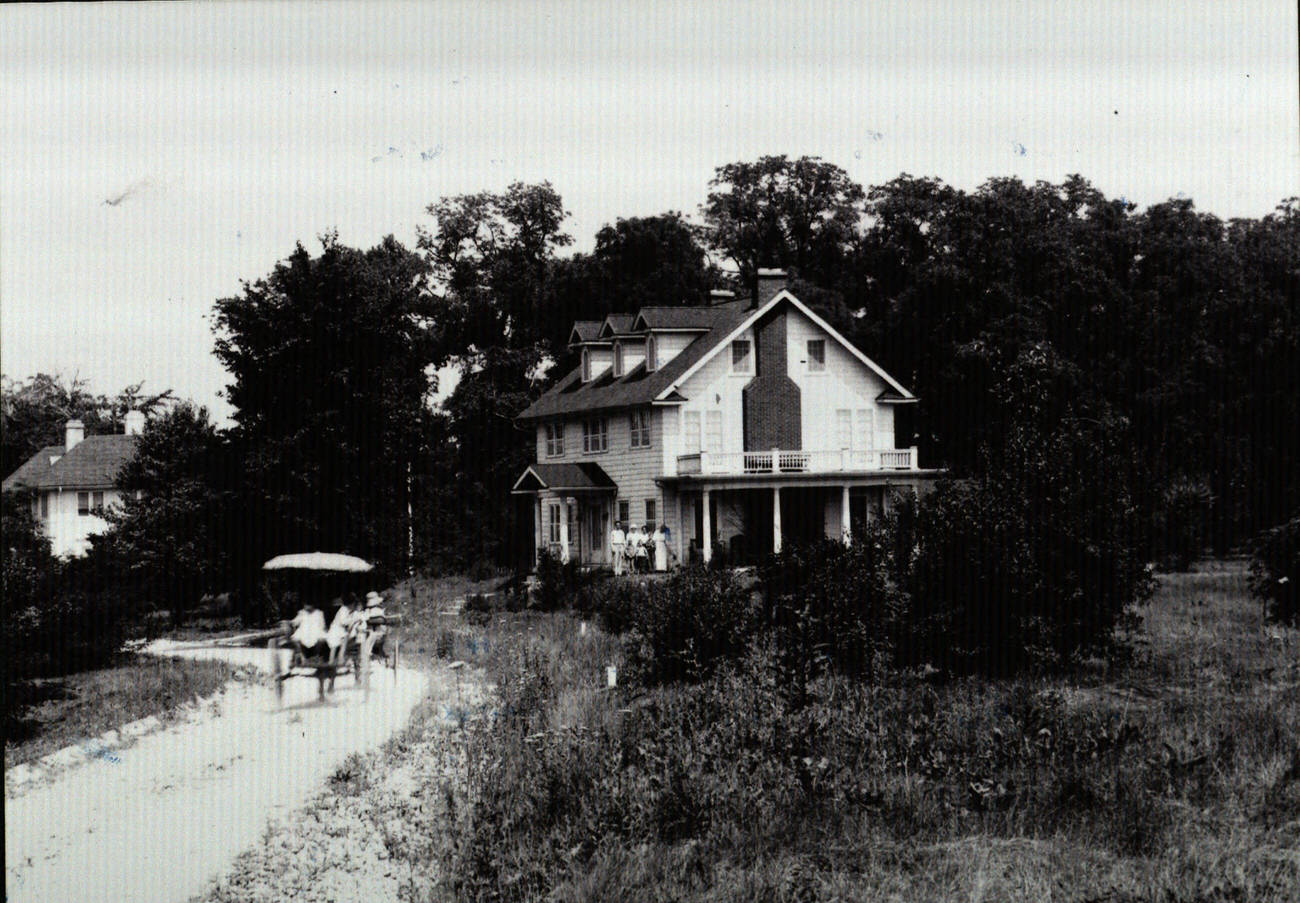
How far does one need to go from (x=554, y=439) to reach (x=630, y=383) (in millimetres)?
4711

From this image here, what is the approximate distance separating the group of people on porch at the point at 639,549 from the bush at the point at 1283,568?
916 cm

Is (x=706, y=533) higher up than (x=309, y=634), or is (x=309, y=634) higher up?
(x=309, y=634)

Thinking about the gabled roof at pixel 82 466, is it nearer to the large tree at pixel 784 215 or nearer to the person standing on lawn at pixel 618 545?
the large tree at pixel 784 215

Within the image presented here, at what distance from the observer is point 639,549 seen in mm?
20984

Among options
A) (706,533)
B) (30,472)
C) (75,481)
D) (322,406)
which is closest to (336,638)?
(322,406)

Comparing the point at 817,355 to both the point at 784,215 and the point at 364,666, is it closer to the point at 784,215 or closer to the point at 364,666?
the point at 784,215

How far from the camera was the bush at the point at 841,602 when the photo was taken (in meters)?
14.8

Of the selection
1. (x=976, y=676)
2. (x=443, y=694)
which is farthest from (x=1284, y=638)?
(x=443, y=694)

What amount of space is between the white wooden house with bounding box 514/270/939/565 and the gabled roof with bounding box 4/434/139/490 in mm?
5348

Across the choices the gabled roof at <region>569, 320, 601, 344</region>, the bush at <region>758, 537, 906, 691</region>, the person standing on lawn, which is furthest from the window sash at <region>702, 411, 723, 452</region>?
the bush at <region>758, 537, 906, 691</region>

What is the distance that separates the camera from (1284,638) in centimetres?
1727

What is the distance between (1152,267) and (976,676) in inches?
933

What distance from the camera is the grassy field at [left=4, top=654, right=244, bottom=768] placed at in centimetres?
893

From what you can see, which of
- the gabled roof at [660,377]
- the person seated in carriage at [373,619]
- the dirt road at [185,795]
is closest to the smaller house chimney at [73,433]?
the dirt road at [185,795]
